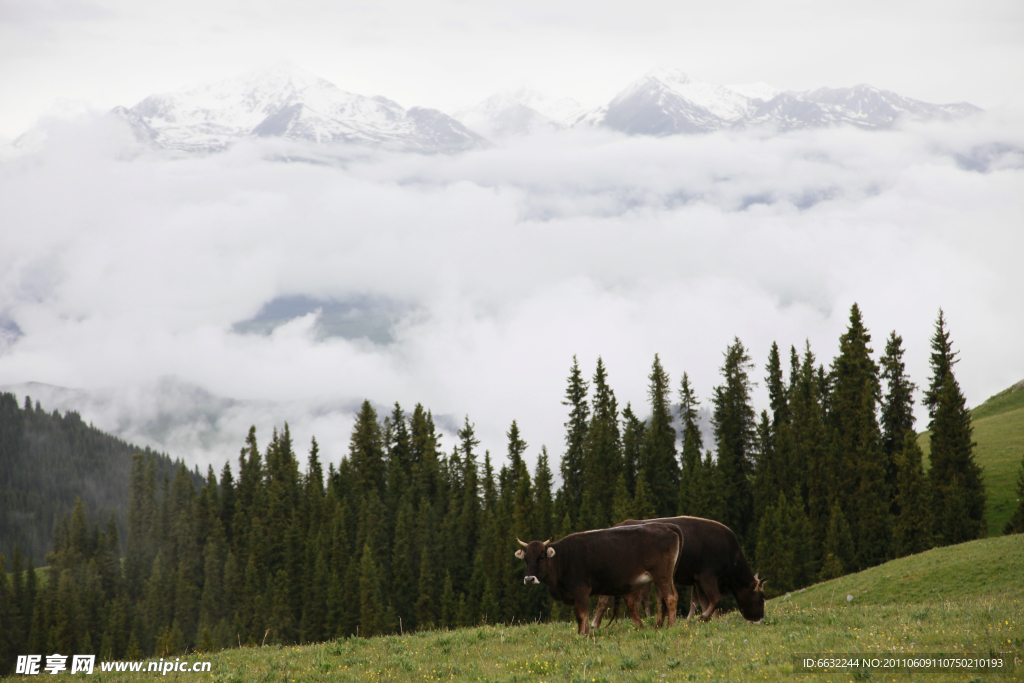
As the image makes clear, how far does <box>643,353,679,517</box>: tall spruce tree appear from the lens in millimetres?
94438

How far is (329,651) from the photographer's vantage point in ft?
70.8

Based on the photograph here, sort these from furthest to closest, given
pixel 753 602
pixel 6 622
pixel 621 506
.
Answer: pixel 6 622
pixel 621 506
pixel 753 602

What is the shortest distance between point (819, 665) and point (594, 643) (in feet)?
19.5

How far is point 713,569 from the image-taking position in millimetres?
22469

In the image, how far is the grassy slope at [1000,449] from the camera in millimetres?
76375

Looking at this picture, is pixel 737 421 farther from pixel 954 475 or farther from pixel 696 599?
pixel 696 599

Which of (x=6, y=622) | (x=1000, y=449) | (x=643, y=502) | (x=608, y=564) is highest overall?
(x=1000, y=449)

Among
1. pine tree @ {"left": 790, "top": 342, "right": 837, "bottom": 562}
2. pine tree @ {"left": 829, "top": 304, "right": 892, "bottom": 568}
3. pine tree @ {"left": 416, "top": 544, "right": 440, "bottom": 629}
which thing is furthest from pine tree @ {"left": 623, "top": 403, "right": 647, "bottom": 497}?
pine tree @ {"left": 416, "top": 544, "right": 440, "bottom": 629}

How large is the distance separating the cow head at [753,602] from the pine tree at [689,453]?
61210mm

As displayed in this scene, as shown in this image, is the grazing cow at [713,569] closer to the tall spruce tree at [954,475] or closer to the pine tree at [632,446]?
the tall spruce tree at [954,475]

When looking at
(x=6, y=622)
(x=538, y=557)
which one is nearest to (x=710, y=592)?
(x=538, y=557)

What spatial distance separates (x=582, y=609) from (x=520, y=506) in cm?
7323

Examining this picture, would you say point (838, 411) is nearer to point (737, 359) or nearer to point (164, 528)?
point (737, 359)

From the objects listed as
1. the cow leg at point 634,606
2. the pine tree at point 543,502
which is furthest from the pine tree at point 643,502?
the cow leg at point 634,606
